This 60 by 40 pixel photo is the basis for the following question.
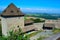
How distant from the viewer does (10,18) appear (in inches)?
898

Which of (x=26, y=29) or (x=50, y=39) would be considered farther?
(x=26, y=29)

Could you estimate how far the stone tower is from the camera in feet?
74.5

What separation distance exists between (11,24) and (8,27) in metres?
0.61

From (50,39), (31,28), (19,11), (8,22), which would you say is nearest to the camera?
(50,39)

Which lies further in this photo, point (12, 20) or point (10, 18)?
point (12, 20)

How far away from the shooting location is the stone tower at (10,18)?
22.7 m

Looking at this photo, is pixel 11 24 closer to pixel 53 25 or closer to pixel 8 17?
pixel 8 17

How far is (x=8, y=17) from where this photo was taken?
894 inches

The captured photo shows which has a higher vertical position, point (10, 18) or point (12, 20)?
point (10, 18)

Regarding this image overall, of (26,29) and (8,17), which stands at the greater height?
(8,17)

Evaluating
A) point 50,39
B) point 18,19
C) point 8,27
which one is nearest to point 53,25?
point 18,19

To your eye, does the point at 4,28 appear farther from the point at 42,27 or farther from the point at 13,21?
the point at 42,27

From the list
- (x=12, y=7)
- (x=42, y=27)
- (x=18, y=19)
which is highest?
(x=12, y=7)

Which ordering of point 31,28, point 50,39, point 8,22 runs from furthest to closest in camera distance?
1. point 31,28
2. point 8,22
3. point 50,39
